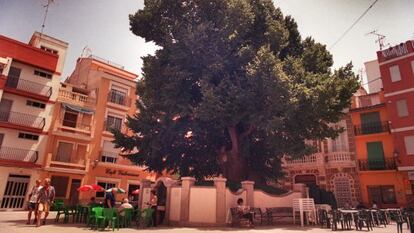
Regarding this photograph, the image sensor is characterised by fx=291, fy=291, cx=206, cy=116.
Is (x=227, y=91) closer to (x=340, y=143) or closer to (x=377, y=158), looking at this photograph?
(x=340, y=143)

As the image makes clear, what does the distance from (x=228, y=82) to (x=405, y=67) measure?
1918 centimetres

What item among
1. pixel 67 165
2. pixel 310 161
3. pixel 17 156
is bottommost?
pixel 67 165

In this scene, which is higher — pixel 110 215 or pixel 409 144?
pixel 409 144

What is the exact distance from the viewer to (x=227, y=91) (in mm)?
15625

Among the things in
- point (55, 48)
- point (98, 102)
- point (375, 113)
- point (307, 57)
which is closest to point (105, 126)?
point (98, 102)

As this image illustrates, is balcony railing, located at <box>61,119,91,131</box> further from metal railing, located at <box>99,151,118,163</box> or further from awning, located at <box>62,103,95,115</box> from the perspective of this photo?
metal railing, located at <box>99,151,118,163</box>

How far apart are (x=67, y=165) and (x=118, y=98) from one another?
892 cm

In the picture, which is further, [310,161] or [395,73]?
[310,161]

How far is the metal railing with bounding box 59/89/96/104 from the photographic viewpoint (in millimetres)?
28359

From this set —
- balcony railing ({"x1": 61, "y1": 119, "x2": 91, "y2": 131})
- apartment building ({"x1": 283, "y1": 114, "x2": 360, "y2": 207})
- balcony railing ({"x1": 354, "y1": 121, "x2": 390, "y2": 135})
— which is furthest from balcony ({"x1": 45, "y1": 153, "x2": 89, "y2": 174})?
balcony railing ({"x1": 354, "y1": 121, "x2": 390, "y2": 135})

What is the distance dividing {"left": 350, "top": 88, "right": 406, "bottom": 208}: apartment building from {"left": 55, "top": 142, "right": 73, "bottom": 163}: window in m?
26.5

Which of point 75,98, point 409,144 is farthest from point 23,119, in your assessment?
point 409,144

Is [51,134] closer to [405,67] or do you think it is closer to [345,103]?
[345,103]

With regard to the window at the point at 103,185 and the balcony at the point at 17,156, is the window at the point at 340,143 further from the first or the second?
the balcony at the point at 17,156
